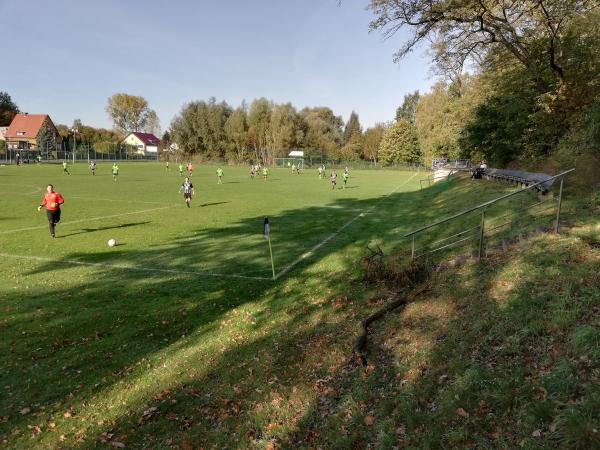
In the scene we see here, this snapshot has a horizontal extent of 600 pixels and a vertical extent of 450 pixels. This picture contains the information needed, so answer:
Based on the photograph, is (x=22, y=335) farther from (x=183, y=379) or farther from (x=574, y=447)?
(x=574, y=447)

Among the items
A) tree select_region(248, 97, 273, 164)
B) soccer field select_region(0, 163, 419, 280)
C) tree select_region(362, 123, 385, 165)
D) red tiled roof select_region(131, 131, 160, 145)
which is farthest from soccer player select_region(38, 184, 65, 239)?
red tiled roof select_region(131, 131, 160, 145)

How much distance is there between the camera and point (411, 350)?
22.3 ft

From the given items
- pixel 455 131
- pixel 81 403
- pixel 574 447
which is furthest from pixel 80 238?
pixel 455 131

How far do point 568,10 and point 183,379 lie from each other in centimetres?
2108

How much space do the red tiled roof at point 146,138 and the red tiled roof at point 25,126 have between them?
35021 millimetres

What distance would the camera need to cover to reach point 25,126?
9950 cm

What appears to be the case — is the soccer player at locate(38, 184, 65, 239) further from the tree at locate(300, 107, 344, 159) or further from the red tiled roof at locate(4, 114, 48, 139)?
the red tiled roof at locate(4, 114, 48, 139)

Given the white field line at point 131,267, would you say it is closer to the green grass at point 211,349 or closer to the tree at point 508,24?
the green grass at point 211,349

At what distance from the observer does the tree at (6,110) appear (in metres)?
108

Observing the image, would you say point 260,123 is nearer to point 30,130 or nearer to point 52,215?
point 30,130

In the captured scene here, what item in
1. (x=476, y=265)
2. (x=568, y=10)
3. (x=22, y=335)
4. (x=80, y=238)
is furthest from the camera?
(x=568, y=10)

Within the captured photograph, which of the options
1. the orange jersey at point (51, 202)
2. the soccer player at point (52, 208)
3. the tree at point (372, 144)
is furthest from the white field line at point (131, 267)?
the tree at point (372, 144)

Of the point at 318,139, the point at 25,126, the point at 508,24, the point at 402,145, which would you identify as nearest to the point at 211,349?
the point at 508,24

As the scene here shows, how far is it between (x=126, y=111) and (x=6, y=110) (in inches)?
1411
